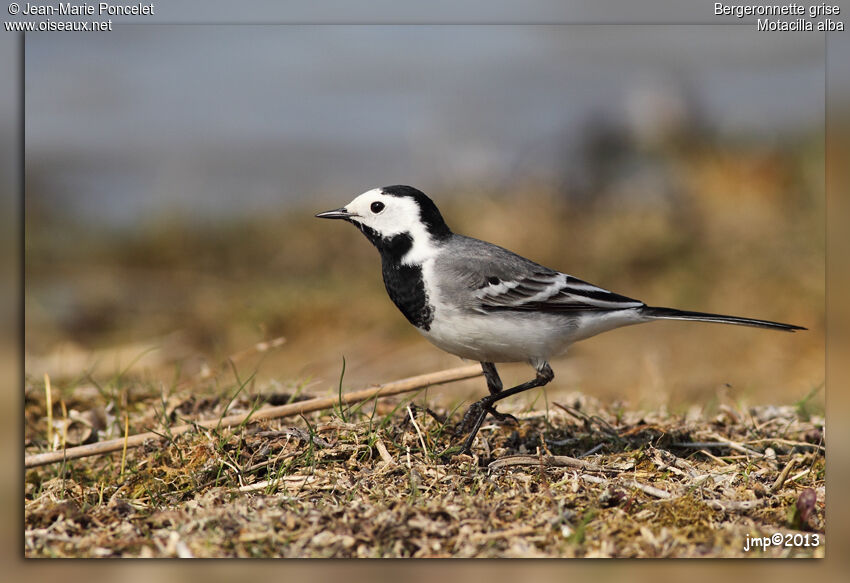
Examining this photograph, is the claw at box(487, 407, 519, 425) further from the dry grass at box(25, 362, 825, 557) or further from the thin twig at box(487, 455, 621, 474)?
the thin twig at box(487, 455, 621, 474)

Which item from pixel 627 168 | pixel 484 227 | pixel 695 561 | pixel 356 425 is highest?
pixel 627 168

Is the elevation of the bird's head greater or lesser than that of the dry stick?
greater

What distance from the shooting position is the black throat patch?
5074mm

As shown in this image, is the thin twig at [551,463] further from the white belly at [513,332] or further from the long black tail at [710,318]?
the long black tail at [710,318]

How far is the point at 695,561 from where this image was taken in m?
3.66

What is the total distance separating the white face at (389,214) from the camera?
17.9ft

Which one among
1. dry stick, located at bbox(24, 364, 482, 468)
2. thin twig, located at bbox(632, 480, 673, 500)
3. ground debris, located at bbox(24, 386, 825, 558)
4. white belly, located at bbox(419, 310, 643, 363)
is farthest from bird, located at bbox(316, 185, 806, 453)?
thin twig, located at bbox(632, 480, 673, 500)

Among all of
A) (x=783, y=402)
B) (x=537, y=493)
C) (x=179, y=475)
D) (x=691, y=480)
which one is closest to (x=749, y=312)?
(x=783, y=402)

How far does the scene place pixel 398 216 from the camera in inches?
215

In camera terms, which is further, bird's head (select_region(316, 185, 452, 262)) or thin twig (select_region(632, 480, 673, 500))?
bird's head (select_region(316, 185, 452, 262))

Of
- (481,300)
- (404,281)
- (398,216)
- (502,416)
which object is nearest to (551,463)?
(502,416)

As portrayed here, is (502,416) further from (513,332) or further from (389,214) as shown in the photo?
(389,214)

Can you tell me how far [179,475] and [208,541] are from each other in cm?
103

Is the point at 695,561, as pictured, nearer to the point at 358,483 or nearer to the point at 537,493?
the point at 537,493
